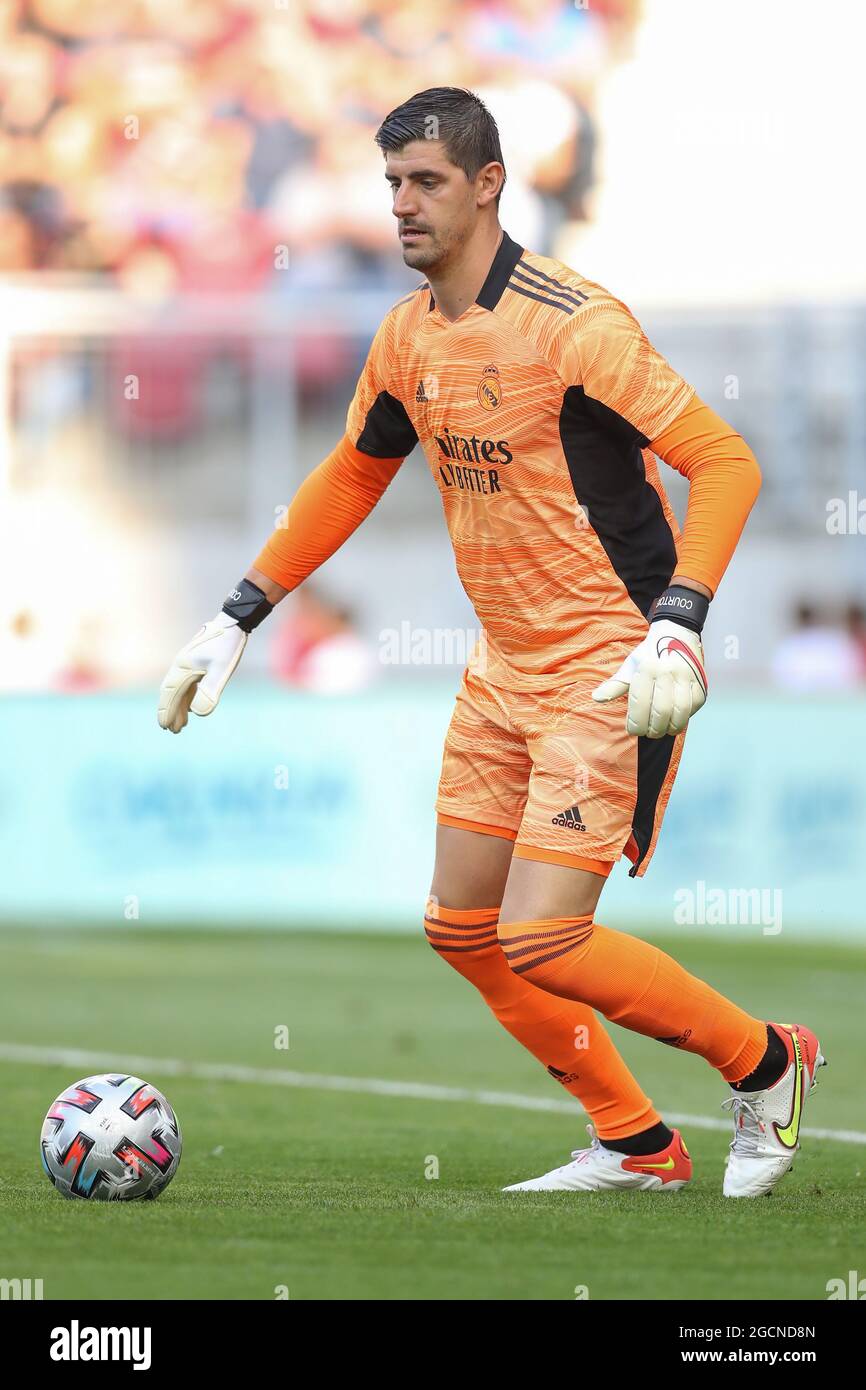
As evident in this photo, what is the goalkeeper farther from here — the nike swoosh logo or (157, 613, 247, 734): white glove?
(157, 613, 247, 734): white glove

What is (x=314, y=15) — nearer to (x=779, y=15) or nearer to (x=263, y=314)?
(x=779, y=15)

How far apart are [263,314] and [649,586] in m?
12.2

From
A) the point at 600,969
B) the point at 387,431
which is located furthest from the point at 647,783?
the point at 387,431

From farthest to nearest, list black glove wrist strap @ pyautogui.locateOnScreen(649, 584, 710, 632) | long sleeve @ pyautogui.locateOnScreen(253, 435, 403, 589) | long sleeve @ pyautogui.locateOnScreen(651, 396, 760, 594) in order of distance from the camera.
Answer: long sleeve @ pyautogui.locateOnScreen(253, 435, 403, 589)
long sleeve @ pyautogui.locateOnScreen(651, 396, 760, 594)
black glove wrist strap @ pyautogui.locateOnScreen(649, 584, 710, 632)

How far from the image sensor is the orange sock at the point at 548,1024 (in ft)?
17.6

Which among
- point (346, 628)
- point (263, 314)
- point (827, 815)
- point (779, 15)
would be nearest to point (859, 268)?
point (779, 15)

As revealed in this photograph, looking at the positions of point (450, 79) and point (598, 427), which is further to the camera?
point (450, 79)

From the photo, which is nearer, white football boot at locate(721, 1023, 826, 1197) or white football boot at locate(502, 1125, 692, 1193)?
white football boot at locate(721, 1023, 826, 1197)

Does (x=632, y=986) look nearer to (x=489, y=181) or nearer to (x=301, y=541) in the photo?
(x=301, y=541)

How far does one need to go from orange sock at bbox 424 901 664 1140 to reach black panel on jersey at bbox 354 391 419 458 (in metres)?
1.19

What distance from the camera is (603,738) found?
5020mm

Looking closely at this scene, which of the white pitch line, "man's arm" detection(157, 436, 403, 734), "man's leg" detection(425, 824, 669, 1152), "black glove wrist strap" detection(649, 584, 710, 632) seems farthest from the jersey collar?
the white pitch line

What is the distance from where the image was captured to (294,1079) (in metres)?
7.84

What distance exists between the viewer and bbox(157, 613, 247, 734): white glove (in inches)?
218
